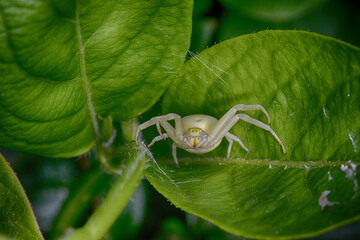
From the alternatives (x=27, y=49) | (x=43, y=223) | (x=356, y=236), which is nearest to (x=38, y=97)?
(x=27, y=49)

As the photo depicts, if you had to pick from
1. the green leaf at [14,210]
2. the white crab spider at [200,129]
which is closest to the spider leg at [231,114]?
the white crab spider at [200,129]

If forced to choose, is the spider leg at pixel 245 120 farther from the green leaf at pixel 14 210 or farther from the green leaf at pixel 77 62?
the green leaf at pixel 14 210

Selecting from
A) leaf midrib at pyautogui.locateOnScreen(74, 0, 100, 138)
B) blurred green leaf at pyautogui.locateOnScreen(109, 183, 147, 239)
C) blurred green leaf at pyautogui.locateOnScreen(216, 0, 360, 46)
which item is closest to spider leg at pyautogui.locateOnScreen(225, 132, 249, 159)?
leaf midrib at pyautogui.locateOnScreen(74, 0, 100, 138)

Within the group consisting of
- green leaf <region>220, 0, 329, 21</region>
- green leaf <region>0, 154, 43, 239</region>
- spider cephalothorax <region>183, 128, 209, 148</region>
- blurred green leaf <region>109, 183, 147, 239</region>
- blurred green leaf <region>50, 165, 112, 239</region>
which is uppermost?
green leaf <region>220, 0, 329, 21</region>

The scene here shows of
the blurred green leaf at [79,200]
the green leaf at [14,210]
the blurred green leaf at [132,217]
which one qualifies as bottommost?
the blurred green leaf at [132,217]

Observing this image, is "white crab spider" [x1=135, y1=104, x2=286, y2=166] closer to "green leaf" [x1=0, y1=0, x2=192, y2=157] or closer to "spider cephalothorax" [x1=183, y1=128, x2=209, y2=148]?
"spider cephalothorax" [x1=183, y1=128, x2=209, y2=148]

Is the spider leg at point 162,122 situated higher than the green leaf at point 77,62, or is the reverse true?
the green leaf at point 77,62
